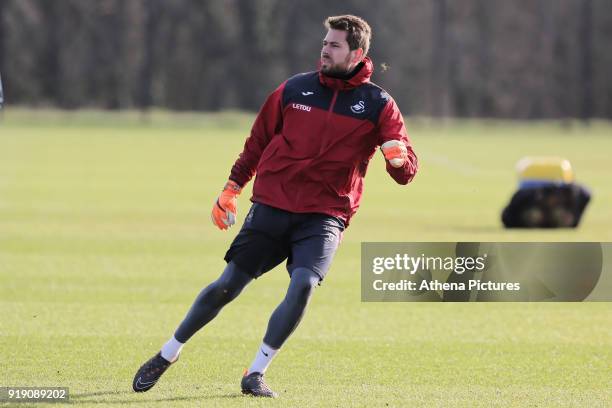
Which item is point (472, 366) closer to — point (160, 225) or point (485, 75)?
point (160, 225)

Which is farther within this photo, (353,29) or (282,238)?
(282,238)

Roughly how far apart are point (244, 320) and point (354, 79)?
13.0ft

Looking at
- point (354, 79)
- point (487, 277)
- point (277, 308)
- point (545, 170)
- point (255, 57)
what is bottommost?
point (255, 57)

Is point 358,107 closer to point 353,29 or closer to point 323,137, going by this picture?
point 323,137

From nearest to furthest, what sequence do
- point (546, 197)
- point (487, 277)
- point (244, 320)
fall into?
point (244, 320) → point (487, 277) → point (546, 197)

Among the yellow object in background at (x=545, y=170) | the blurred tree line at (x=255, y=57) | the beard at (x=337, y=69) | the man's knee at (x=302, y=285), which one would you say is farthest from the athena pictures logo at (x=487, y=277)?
the blurred tree line at (x=255, y=57)

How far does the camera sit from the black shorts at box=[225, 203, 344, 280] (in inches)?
297

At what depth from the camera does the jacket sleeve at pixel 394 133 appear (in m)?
7.47

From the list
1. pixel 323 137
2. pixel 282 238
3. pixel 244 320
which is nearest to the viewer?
pixel 323 137

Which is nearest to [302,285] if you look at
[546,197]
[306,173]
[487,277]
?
[306,173]

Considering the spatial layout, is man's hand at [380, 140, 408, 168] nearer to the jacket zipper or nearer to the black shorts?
the jacket zipper

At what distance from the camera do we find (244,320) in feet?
36.2

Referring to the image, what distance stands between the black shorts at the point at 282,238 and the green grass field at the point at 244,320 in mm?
770

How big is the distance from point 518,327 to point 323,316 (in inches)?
62.9
